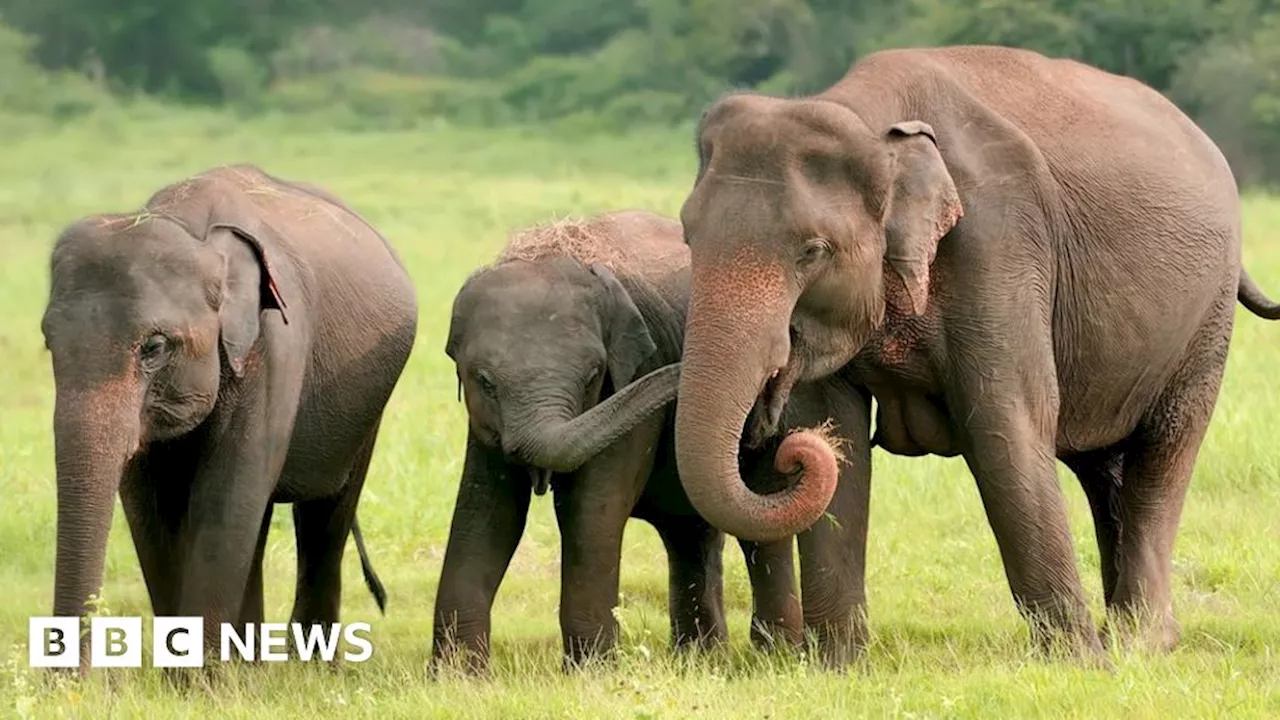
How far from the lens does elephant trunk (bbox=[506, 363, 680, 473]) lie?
720cm

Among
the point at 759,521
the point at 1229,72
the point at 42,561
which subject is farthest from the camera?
the point at 1229,72

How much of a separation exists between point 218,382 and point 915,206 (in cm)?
214

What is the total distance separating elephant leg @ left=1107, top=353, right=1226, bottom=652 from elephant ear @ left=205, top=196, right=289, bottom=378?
9.37ft

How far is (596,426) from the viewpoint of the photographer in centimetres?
722

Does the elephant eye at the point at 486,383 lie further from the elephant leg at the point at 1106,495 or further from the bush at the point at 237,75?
the bush at the point at 237,75

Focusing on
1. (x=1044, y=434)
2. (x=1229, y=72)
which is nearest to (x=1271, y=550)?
(x=1044, y=434)

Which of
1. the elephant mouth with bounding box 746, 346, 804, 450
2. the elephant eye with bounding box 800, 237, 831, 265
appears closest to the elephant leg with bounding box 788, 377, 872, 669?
the elephant mouth with bounding box 746, 346, 804, 450

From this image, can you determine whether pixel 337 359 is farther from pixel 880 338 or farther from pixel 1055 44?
pixel 1055 44

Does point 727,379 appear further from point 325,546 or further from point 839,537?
point 325,546

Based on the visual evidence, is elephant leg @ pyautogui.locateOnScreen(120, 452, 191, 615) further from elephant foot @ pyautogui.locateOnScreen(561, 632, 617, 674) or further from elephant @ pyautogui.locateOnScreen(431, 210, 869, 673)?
elephant foot @ pyautogui.locateOnScreen(561, 632, 617, 674)

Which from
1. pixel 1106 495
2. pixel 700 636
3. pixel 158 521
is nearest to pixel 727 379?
pixel 700 636

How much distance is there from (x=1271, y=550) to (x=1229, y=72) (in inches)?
1182

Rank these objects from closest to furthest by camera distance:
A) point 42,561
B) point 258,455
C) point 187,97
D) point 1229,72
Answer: point 258,455 → point 42,561 → point 1229,72 → point 187,97

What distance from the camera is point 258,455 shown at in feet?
24.9
